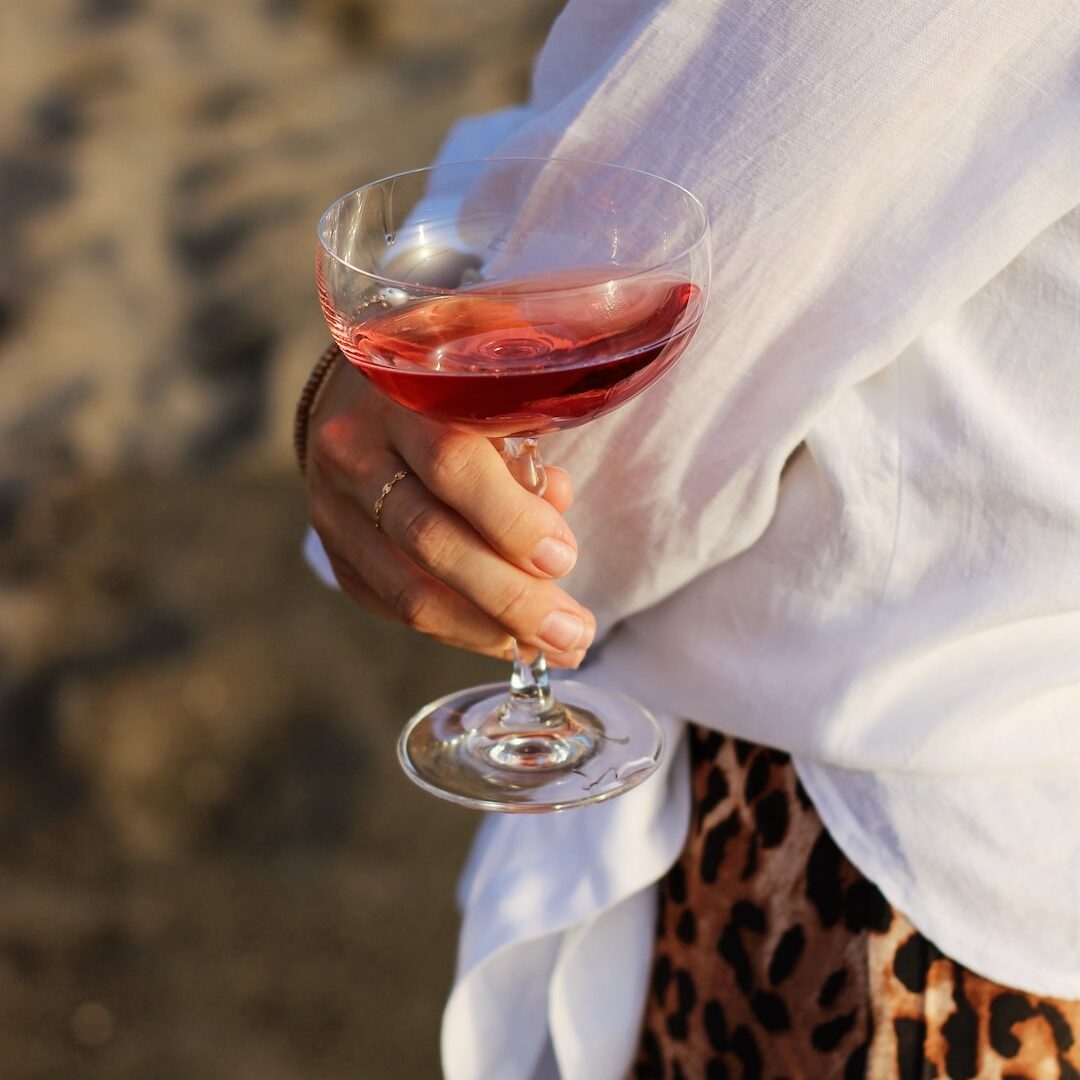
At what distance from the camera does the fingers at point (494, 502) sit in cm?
95

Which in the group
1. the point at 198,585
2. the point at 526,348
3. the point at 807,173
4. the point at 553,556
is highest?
the point at 807,173

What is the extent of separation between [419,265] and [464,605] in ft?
0.82

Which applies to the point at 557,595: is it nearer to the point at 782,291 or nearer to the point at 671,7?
the point at 782,291

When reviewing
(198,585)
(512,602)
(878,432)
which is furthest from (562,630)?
(198,585)

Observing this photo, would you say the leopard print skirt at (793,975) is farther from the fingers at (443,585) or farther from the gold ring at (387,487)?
the gold ring at (387,487)

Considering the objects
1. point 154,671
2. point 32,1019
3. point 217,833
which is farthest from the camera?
point 154,671

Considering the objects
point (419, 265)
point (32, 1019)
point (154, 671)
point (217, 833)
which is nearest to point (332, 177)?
point (154, 671)

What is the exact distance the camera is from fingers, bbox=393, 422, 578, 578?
95 centimetres

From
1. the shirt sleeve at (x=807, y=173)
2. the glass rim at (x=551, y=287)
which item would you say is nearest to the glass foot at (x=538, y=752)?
the shirt sleeve at (x=807, y=173)

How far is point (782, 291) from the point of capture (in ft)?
3.09

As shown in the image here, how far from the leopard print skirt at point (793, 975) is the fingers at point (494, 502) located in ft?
0.87

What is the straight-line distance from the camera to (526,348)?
92 centimetres

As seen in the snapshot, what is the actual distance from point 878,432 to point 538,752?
38cm

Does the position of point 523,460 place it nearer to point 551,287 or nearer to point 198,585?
point 551,287
